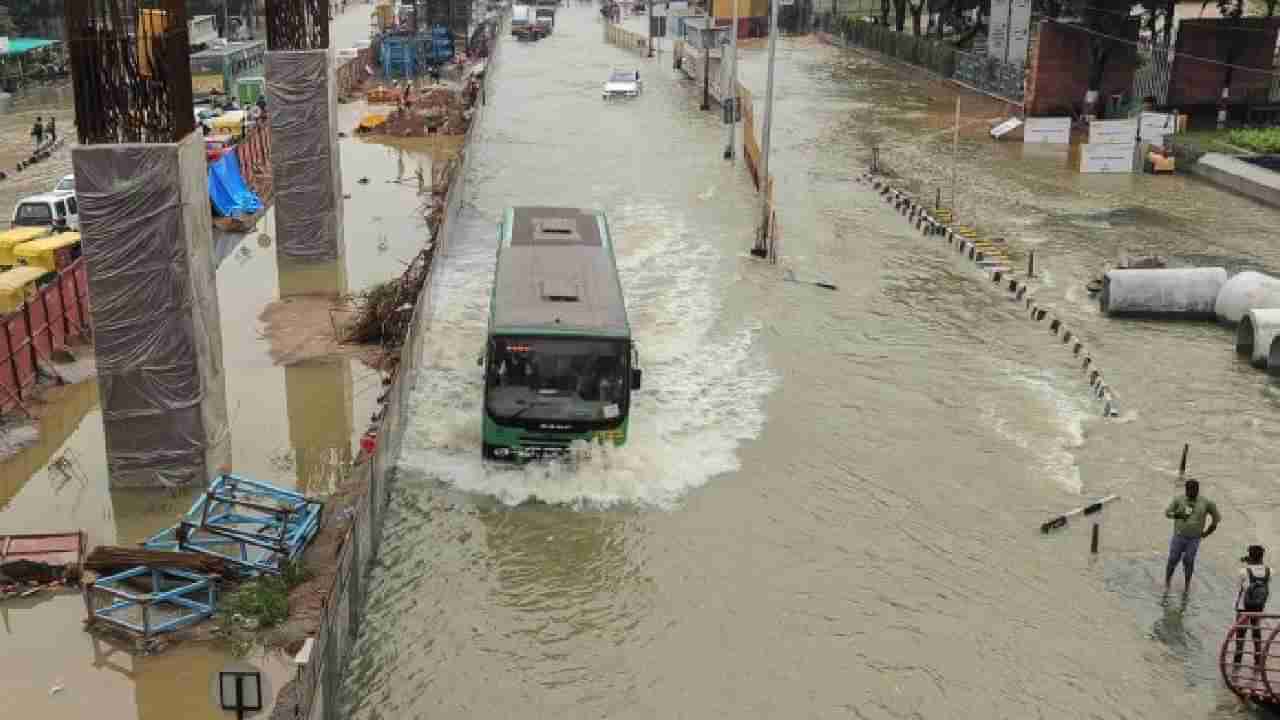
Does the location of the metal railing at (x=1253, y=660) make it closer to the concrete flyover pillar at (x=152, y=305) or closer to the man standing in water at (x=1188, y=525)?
the man standing in water at (x=1188, y=525)

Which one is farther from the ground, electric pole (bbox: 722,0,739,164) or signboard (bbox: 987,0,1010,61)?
signboard (bbox: 987,0,1010,61)

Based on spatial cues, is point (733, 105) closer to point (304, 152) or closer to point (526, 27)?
point (304, 152)

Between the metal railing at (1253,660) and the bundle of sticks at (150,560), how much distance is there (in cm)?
1093

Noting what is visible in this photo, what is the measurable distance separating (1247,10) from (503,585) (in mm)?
70178

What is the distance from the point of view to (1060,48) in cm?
5253

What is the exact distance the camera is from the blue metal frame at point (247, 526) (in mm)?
14844

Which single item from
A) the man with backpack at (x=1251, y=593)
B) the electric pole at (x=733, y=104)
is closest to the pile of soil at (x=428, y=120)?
the electric pole at (x=733, y=104)

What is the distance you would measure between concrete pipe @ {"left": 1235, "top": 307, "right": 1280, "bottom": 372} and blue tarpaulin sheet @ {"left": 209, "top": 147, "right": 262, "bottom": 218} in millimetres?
24818

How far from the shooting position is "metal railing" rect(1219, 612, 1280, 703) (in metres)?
12.8

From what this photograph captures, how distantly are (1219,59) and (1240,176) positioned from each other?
13.5 metres

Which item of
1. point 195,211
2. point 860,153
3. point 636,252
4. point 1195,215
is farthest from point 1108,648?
point 860,153

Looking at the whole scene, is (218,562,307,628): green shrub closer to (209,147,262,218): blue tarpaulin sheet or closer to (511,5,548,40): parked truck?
(209,147,262,218): blue tarpaulin sheet

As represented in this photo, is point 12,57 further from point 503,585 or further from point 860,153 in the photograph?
point 503,585

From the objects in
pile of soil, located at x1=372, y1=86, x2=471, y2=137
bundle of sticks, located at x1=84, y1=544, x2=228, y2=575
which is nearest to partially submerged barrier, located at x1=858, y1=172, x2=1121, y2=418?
bundle of sticks, located at x1=84, y1=544, x2=228, y2=575
